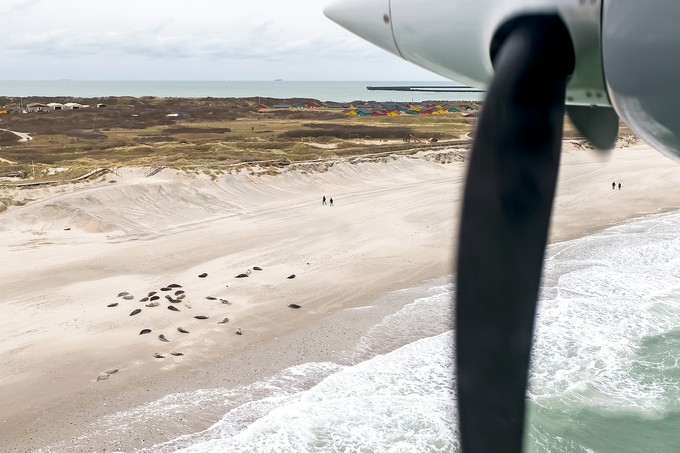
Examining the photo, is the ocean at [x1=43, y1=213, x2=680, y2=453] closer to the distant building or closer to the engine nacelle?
the engine nacelle

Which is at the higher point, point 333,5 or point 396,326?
point 333,5

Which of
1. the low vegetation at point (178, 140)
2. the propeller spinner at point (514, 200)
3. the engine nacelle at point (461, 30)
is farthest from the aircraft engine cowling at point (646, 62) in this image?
the low vegetation at point (178, 140)

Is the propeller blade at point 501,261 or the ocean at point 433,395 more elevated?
the propeller blade at point 501,261

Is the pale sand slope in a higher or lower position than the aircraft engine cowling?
lower

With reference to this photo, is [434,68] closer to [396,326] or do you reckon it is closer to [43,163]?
[396,326]

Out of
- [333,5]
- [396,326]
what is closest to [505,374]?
[333,5]

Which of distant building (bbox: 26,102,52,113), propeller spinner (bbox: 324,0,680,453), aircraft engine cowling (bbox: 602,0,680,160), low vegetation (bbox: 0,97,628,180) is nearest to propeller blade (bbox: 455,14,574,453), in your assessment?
propeller spinner (bbox: 324,0,680,453)

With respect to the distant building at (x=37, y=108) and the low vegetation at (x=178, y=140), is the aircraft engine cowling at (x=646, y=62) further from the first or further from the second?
the distant building at (x=37, y=108)
